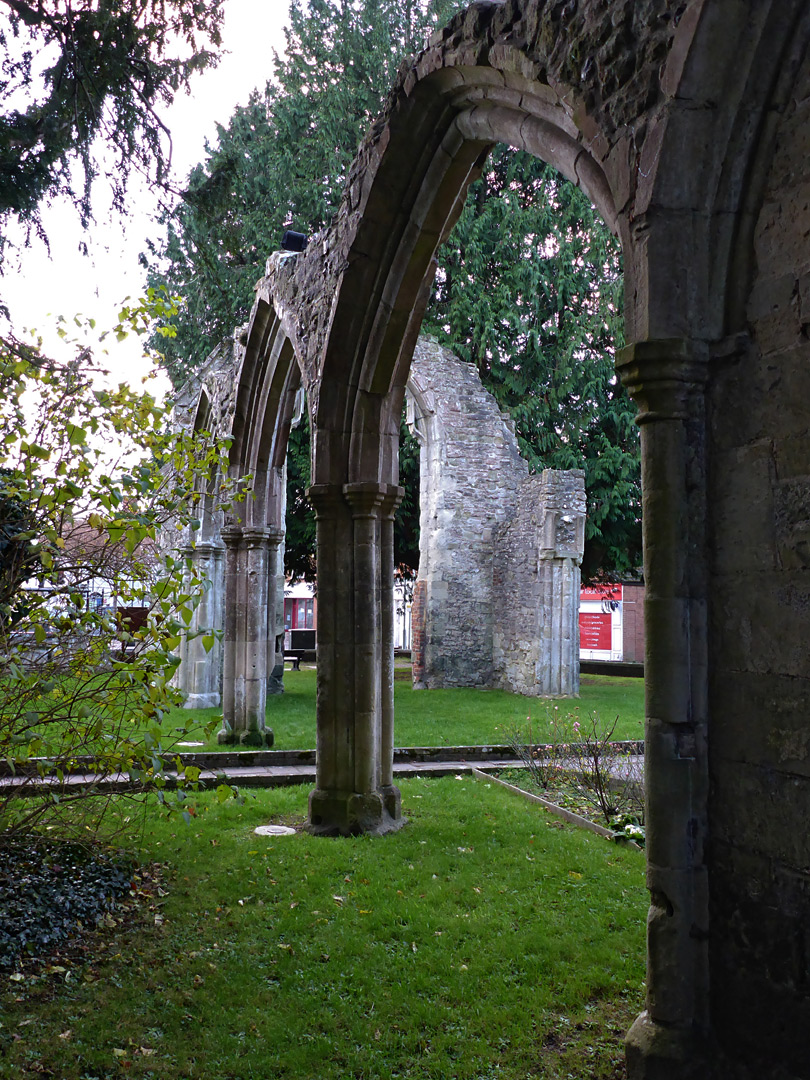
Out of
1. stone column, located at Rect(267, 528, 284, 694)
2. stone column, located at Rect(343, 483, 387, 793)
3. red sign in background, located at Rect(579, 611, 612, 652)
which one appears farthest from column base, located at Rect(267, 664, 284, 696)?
red sign in background, located at Rect(579, 611, 612, 652)

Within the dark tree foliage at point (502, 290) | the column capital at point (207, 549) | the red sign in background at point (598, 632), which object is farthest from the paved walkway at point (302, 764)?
the red sign in background at point (598, 632)

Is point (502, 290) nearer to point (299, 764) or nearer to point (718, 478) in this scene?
point (299, 764)

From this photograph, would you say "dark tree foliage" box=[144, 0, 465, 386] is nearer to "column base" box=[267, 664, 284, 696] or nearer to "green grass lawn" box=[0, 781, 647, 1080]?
"column base" box=[267, 664, 284, 696]

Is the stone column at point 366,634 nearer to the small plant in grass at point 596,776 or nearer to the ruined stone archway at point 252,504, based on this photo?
the small plant in grass at point 596,776

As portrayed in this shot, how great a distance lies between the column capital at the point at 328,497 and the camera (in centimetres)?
621

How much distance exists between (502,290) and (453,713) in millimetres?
10353

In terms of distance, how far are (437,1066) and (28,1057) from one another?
56.7 inches

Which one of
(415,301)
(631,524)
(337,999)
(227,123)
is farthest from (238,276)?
(337,999)

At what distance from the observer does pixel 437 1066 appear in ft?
9.86

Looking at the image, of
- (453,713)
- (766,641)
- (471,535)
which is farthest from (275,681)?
(766,641)

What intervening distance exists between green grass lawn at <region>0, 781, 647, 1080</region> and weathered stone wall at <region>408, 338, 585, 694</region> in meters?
10.1

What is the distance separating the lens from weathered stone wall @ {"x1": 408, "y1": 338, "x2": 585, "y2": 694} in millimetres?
15711

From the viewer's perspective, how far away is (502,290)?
18.8 meters

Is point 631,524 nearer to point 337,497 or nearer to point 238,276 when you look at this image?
point 238,276
